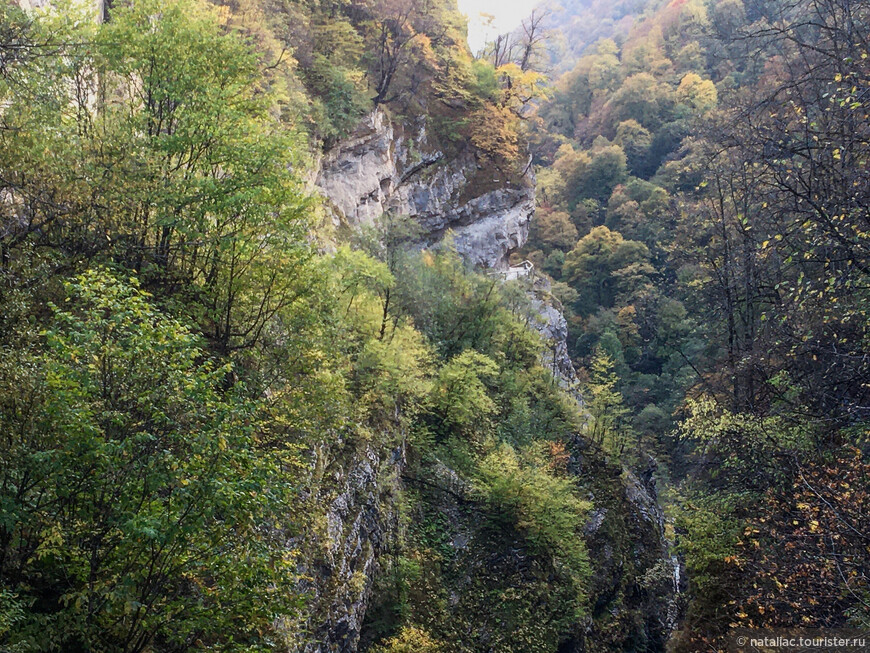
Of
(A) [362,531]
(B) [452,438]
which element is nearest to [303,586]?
(A) [362,531]

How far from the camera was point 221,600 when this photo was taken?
597cm

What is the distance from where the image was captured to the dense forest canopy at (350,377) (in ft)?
18.8

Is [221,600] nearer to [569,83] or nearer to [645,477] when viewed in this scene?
[645,477]

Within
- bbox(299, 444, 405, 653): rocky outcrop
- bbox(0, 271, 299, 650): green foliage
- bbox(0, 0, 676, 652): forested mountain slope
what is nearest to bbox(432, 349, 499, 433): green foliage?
bbox(0, 0, 676, 652): forested mountain slope

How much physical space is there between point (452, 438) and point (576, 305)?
32.0 metres

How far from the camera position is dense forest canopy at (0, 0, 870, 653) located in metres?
5.73

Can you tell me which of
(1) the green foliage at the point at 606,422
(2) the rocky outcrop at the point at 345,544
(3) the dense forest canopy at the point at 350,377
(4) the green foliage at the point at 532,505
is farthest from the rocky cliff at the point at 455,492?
(1) the green foliage at the point at 606,422

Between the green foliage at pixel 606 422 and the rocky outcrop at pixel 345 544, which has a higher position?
the rocky outcrop at pixel 345 544

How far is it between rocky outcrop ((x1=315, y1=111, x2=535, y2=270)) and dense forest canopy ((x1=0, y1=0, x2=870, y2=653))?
1.54ft

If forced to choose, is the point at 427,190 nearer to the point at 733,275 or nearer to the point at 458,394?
the point at 458,394

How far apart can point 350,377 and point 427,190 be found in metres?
19.9

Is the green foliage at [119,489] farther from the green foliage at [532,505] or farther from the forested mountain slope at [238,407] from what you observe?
the green foliage at [532,505]

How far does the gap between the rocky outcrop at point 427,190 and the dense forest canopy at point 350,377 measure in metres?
0.47

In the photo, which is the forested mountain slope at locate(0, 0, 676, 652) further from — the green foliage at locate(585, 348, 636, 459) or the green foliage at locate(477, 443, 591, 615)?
the green foliage at locate(585, 348, 636, 459)
